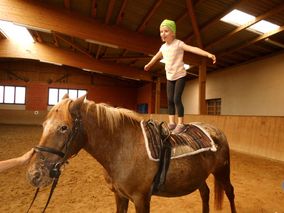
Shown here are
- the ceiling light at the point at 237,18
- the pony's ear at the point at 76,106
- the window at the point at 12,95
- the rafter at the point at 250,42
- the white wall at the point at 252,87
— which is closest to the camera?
the pony's ear at the point at 76,106

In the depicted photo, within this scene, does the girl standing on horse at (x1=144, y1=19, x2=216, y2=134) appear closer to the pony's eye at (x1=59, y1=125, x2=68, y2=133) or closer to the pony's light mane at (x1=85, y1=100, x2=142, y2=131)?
the pony's light mane at (x1=85, y1=100, x2=142, y2=131)

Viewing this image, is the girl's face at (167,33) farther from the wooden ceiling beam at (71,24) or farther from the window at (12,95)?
the window at (12,95)

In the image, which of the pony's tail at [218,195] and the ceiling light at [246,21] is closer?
the pony's tail at [218,195]

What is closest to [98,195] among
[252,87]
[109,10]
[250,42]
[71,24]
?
[109,10]

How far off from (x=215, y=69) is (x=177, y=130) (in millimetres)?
12892

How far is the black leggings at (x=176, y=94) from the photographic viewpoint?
7.61 feet

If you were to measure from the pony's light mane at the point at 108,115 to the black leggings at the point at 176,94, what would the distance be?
0.63 m

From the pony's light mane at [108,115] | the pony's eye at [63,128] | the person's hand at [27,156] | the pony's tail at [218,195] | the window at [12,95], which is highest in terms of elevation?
the window at [12,95]

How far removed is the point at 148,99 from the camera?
19984 millimetres

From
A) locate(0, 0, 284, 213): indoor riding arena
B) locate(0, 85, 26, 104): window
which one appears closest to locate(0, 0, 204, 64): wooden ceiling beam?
locate(0, 0, 284, 213): indoor riding arena

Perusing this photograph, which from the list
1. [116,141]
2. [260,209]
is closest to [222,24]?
[260,209]

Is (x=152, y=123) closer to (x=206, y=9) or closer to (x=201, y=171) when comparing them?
(x=201, y=171)

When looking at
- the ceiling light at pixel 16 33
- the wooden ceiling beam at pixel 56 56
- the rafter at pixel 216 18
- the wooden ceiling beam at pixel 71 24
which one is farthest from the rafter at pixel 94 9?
the wooden ceiling beam at pixel 56 56

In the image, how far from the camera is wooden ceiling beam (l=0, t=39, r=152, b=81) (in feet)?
39.4
